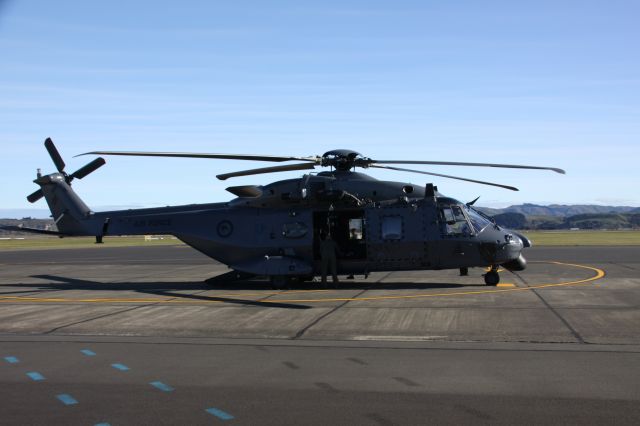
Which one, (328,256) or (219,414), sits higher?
(328,256)

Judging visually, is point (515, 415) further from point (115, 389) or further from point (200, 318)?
point (200, 318)

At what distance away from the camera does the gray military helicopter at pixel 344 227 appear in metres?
20.9

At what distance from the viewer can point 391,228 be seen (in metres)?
21.2

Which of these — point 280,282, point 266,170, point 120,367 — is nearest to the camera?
point 120,367

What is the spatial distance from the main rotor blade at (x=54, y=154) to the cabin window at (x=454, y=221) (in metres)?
15.5

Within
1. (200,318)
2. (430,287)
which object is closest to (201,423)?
(200,318)

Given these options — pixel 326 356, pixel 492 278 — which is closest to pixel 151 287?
pixel 492 278

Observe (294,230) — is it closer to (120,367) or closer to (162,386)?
(120,367)

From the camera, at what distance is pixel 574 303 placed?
16047 millimetres

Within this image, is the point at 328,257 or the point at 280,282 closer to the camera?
the point at 328,257

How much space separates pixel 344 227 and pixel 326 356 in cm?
1164

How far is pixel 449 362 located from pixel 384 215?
11849 mm

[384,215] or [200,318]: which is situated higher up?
[384,215]

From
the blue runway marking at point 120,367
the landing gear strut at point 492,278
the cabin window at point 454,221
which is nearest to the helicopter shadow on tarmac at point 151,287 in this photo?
the cabin window at point 454,221
